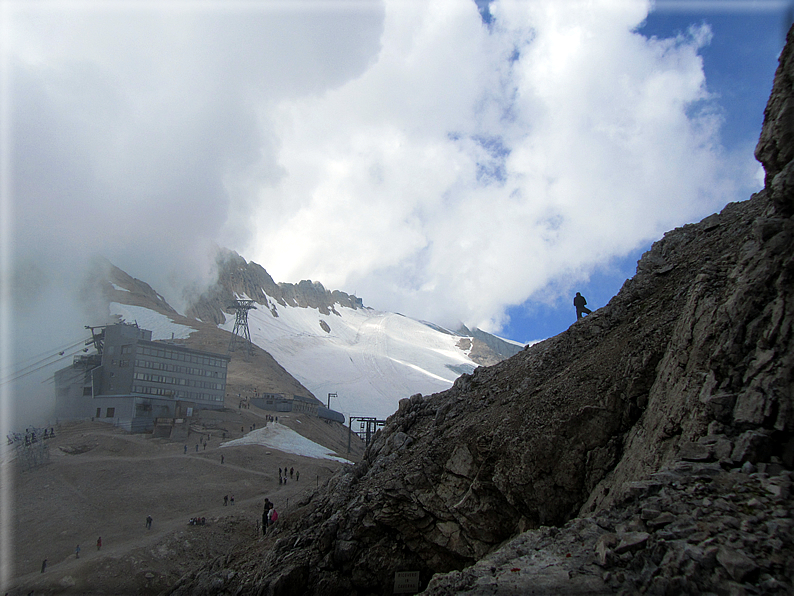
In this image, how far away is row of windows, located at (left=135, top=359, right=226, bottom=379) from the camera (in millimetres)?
62784

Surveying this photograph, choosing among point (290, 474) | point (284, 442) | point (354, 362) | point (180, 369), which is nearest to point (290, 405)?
point (180, 369)

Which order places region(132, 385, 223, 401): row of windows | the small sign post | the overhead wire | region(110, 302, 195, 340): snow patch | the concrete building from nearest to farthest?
1. the small sign post
2. region(132, 385, 223, 401): row of windows
3. the overhead wire
4. the concrete building
5. region(110, 302, 195, 340): snow patch

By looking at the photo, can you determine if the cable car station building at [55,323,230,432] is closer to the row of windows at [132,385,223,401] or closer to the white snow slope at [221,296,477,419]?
the row of windows at [132,385,223,401]

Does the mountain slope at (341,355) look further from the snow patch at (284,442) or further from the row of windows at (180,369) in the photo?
the snow patch at (284,442)

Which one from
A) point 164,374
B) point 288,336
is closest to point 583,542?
point 164,374

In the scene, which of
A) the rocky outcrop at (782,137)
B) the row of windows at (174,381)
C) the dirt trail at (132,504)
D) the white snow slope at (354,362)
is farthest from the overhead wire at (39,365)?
the rocky outcrop at (782,137)

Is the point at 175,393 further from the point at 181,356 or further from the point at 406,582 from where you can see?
the point at 406,582

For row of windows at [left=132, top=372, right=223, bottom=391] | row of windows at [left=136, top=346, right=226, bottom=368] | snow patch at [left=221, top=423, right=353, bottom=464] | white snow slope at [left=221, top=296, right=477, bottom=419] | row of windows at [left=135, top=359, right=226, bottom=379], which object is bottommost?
snow patch at [left=221, top=423, right=353, bottom=464]

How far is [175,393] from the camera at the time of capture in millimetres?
66062

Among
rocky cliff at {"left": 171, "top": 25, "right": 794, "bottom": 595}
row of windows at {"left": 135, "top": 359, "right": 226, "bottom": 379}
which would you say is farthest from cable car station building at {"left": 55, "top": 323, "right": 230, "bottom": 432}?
rocky cliff at {"left": 171, "top": 25, "right": 794, "bottom": 595}

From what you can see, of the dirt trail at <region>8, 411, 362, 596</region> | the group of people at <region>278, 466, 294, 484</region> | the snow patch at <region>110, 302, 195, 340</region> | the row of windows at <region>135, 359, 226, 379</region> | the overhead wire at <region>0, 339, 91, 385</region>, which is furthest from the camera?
the snow patch at <region>110, 302, 195, 340</region>

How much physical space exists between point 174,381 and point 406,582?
61719mm

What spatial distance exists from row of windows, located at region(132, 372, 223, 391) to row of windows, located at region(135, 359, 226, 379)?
3.60ft

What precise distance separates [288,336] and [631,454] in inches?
6329
